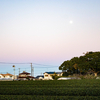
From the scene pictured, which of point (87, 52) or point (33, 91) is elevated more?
point (87, 52)

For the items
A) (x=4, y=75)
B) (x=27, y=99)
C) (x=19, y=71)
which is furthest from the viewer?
(x=4, y=75)

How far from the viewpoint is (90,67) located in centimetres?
4009

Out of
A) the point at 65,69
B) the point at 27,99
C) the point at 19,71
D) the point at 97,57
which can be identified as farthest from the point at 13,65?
the point at 27,99

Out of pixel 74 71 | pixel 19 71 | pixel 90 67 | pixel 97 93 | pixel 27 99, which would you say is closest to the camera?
pixel 27 99

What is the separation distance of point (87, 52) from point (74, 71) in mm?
8907

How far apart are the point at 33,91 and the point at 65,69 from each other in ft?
133

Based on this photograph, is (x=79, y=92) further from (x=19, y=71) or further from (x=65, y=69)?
(x=19, y=71)

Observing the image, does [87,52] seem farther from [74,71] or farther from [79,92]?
[79,92]

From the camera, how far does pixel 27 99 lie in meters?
9.01

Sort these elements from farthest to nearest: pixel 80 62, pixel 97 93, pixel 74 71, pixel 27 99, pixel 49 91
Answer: pixel 74 71 < pixel 80 62 < pixel 49 91 < pixel 97 93 < pixel 27 99

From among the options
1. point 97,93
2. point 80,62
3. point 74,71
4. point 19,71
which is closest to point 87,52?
point 80,62

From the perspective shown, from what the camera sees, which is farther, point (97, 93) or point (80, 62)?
point (80, 62)

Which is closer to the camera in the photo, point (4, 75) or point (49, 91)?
point (49, 91)

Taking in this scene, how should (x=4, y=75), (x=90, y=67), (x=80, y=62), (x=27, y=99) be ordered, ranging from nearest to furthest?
(x=27, y=99)
(x=90, y=67)
(x=80, y=62)
(x=4, y=75)
